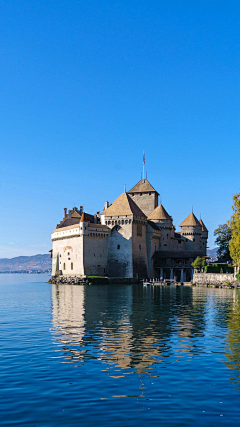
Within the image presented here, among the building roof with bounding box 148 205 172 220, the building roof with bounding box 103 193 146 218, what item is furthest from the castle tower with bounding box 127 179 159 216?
the building roof with bounding box 103 193 146 218

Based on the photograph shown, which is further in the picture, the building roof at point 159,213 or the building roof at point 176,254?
the building roof at point 159,213

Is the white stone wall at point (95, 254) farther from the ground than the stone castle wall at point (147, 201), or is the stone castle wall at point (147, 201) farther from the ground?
the stone castle wall at point (147, 201)

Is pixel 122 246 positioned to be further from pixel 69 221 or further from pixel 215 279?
pixel 69 221

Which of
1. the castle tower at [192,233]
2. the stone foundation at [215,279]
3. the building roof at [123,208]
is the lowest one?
the stone foundation at [215,279]

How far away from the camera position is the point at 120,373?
12125 millimetres

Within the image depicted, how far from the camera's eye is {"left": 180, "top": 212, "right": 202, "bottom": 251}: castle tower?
282 feet

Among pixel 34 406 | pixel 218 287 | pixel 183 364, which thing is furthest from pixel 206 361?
pixel 218 287

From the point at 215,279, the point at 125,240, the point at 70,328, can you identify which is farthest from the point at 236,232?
the point at 70,328

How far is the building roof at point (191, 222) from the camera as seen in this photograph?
283ft

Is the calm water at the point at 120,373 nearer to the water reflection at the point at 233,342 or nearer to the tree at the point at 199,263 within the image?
the water reflection at the point at 233,342

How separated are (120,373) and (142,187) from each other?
75.3m

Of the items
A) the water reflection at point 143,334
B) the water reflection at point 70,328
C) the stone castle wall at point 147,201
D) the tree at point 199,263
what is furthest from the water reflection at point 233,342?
the stone castle wall at point 147,201

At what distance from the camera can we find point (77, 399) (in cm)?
991

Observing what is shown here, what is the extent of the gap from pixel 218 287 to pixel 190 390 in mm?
50634
